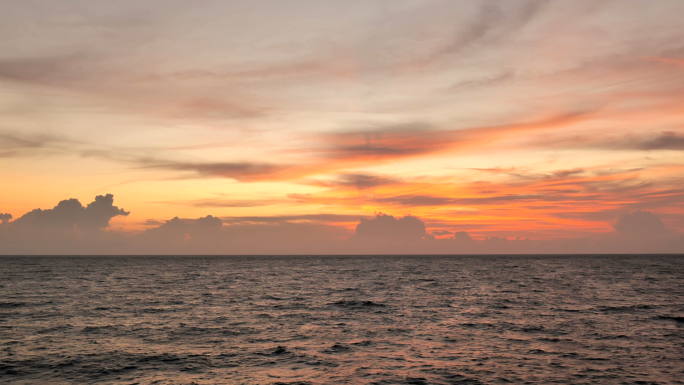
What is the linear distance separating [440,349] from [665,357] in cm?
1522

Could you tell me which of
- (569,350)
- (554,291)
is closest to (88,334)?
(569,350)

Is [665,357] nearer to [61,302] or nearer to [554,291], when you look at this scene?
[554,291]

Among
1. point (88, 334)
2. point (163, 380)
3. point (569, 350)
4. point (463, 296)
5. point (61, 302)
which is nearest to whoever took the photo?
point (163, 380)

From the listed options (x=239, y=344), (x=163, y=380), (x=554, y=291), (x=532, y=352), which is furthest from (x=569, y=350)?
(x=554, y=291)

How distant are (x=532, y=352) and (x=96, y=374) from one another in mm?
29033

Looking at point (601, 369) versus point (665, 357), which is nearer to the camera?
point (601, 369)

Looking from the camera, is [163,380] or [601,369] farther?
[601,369]

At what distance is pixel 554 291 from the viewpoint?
75.9m

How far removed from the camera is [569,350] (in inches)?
1291

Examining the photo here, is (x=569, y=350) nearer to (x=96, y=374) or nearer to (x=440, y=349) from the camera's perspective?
(x=440, y=349)

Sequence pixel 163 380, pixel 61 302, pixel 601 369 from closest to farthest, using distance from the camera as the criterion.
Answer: pixel 163 380 < pixel 601 369 < pixel 61 302

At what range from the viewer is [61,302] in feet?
190

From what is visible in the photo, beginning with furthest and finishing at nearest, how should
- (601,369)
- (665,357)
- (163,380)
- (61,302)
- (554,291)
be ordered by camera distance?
(554,291) → (61,302) → (665,357) → (601,369) → (163,380)

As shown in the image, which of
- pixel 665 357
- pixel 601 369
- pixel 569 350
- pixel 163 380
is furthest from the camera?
pixel 569 350
